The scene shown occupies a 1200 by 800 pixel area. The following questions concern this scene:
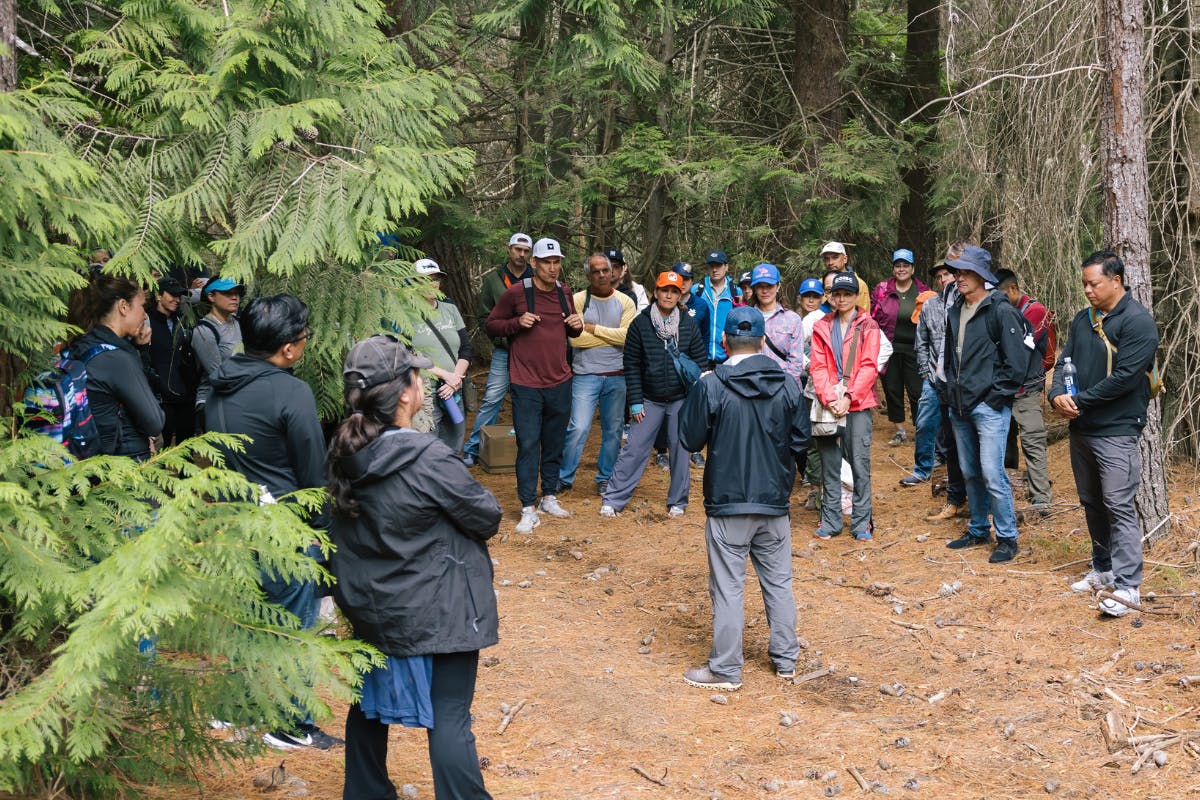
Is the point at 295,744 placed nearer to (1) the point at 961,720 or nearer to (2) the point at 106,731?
(2) the point at 106,731

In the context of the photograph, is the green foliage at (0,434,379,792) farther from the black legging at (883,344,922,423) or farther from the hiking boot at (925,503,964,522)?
→ the black legging at (883,344,922,423)

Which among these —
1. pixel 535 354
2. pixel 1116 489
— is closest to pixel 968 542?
pixel 1116 489

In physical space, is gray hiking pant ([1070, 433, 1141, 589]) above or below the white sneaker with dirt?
above

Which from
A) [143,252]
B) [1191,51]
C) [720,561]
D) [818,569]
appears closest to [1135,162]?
[1191,51]

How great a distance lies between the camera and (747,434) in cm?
620

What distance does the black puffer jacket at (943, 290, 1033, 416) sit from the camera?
796 centimetres

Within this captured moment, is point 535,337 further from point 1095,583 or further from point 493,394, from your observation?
point 1095,583

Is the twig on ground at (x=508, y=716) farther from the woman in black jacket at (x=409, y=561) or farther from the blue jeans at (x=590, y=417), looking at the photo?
the blue jeans at (x=590, y=417)

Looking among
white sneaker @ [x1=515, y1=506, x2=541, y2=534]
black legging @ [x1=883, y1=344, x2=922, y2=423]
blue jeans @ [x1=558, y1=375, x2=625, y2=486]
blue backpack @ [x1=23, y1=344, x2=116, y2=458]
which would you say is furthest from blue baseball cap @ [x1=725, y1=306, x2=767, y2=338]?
black legging @ [x1=883, y1=344, x2=922, y2=423]

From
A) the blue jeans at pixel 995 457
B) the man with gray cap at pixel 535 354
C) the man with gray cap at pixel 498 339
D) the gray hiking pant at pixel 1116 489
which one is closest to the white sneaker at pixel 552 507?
the man with gray cap at pixel 535 354

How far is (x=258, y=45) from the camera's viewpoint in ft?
17.8

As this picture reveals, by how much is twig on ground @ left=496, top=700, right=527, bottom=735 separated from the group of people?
36.8 inches

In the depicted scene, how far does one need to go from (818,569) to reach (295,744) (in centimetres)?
455

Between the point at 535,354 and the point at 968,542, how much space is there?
395cm
